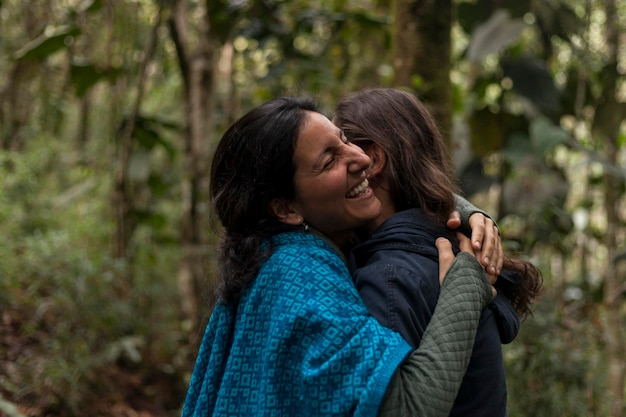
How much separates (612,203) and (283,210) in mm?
3657

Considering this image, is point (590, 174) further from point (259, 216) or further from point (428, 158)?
point (259, 216)

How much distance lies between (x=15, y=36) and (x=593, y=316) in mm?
4855

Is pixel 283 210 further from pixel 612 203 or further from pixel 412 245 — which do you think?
pixel 612 203

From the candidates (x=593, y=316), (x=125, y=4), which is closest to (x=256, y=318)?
(x=593, y=316)

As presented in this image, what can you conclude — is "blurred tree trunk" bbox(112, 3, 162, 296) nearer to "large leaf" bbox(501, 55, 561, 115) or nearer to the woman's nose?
"large leaf" bbox(501, 55, 561, 115)

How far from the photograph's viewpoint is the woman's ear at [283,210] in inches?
66.4

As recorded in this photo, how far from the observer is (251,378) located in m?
1.55

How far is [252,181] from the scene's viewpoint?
5.45 feet

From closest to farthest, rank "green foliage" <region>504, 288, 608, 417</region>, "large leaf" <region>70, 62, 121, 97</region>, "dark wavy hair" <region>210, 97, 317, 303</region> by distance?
"dark wavy hair" <region>210, 97, 317, 303</region>
"green foliage" <region>504, 288, 608, 417</region>
"large leaf" <region>70, 62, 121, 97</region>

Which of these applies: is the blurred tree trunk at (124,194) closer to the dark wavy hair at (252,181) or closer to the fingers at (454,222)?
the dark wavy hair at (252,181)

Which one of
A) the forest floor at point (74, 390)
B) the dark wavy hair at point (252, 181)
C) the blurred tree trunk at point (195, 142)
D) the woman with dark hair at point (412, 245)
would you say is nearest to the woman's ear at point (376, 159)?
the woman with dark hair at point (412, 245)

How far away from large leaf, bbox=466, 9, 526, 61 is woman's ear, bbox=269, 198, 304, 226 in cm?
258

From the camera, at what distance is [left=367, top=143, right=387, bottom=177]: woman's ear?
1.83m

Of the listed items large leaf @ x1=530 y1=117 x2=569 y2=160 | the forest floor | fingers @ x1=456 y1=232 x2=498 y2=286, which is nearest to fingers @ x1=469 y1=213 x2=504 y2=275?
fingers @ x1=456 y1=232 x2=498 y2=286
